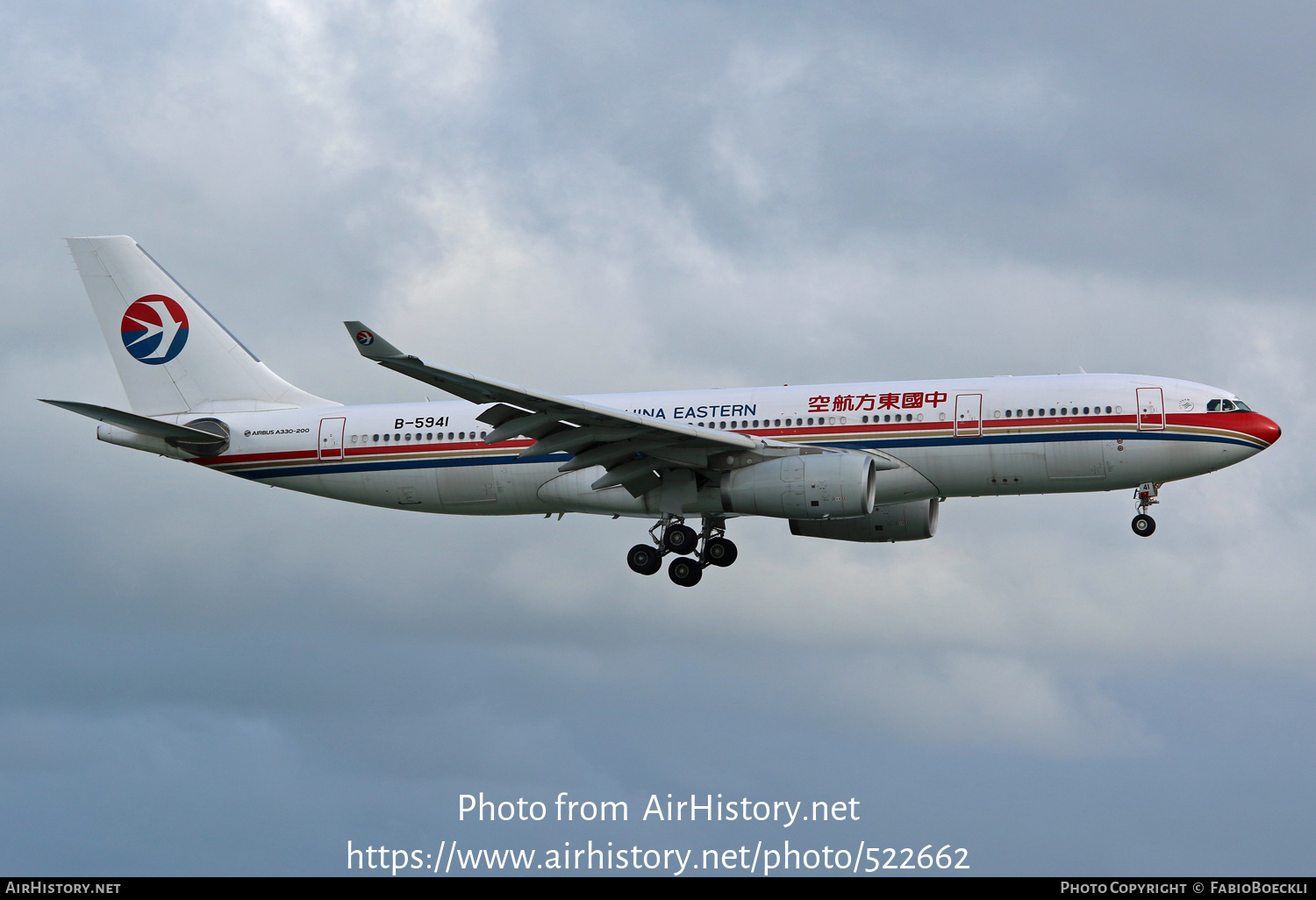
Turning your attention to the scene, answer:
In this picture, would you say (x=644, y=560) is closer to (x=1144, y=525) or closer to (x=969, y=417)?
(x=969, y=417)

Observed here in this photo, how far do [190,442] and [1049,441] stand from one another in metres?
25.6

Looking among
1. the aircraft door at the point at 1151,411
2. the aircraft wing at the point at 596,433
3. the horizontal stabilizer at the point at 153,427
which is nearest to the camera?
the aircraft wing at the point at 596,433

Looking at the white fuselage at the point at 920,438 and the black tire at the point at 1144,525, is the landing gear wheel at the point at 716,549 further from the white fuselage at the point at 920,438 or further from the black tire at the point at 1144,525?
the black tire at the point at 1144,525

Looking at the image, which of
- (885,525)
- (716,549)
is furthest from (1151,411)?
(716,549)

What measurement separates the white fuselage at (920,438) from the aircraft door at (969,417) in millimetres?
24

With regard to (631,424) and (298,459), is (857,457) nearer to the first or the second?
(631,424)

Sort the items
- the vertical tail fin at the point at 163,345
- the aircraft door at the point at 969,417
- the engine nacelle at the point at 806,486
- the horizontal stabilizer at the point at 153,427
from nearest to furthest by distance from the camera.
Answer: the engine nacelle at the point at 806,486
the aircraft door at the point at 969,417
the horizontal stabilizer at the point at 153,427
the vertical tail fin at the point at 163,345

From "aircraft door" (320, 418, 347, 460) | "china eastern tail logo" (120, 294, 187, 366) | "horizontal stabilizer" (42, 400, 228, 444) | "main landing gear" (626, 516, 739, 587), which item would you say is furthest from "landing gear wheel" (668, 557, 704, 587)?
"china eastern tail logo" (120, 294, 187, 366)

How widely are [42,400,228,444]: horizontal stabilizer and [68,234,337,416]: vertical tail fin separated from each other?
6.21ft

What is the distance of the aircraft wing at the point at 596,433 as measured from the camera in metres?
34.4

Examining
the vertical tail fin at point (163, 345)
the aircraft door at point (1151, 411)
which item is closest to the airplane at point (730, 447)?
the aircraft door at point (1151, 411)

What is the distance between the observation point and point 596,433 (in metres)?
37.6

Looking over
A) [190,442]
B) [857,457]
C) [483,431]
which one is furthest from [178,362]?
[857,457]

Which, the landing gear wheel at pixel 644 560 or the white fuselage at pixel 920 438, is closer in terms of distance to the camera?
the white fuselage at pixel 920 438
